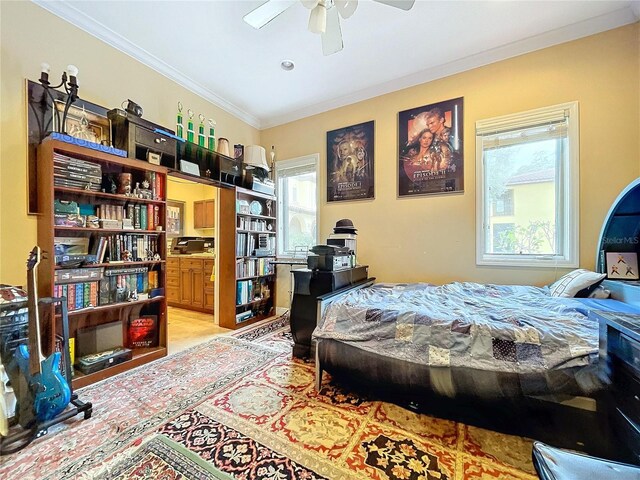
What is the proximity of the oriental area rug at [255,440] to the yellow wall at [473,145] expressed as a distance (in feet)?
5.75

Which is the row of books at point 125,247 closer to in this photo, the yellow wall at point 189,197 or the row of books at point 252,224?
the row of books at point 252,224

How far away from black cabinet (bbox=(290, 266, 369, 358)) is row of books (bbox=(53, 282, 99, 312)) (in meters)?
1.70

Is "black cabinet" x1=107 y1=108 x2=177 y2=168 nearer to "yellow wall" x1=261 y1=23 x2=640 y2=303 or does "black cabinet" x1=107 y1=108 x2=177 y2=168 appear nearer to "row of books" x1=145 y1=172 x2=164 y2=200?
"row of books" x1=145 y1=172 x2=164 y2=200

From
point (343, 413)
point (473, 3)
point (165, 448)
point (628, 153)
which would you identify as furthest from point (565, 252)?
point (165, 448)

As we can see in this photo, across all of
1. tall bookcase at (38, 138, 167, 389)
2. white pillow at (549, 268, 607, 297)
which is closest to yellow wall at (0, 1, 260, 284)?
tall bookcase at (38, 138, 167, 389)

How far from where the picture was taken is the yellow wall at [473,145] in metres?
2.28

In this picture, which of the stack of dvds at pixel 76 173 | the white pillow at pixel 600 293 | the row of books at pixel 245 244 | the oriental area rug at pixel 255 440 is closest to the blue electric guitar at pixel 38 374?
the oriental area rug at pixel 255 440

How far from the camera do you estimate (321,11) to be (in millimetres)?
1846

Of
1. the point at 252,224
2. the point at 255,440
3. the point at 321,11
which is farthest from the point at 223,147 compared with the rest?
the point at 255,440

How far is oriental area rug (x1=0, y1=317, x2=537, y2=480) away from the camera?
4.13 ft

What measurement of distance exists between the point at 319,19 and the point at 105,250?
2578 mm

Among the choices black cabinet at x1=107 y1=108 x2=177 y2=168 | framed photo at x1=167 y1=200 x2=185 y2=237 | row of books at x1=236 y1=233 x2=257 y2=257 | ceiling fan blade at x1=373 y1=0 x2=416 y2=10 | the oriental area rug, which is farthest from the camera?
framed photo at x1=167 y1=200 x2=185 y2=237

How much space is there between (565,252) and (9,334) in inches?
171

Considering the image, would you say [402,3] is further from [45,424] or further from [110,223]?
[45,424]
